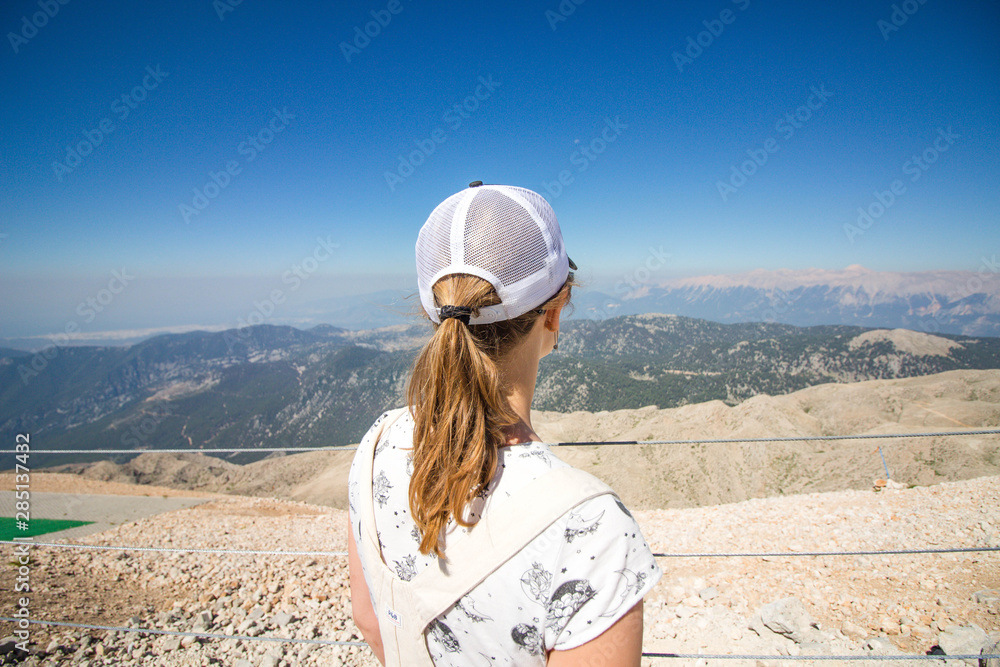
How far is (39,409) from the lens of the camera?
557ft

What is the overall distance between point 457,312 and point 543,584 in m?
0.66

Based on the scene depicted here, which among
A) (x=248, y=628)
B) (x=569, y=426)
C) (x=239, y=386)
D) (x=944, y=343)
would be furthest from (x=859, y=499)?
(x=239, y=386)

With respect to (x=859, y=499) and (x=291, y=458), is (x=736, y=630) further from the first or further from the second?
(x=291, y=458)

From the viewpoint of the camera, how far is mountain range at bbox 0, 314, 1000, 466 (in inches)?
3442

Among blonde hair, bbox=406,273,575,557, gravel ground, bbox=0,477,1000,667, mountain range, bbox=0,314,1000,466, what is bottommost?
mountain range, bbox=0,314,1000,466

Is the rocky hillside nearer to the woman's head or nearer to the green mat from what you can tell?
the green mat

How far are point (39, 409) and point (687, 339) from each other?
259554 mm

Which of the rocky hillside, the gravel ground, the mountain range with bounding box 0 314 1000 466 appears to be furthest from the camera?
the mountain range with bounding box 0 314 1000 466

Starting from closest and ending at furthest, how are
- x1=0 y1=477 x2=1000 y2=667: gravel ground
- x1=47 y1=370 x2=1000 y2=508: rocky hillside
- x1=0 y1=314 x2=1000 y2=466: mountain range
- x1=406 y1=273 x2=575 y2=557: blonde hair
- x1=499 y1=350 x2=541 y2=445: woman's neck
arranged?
x1=406 y1=273 x2=575 y2=557: blonde hair, x1=499 y1=350 x2=541 y2=445: woman's neck, x1=0 y1=477 x2=1000 y2=667: gravel ground, x1=47 y1=370 x2=1000 y2=508: rocky hillside, x1=0 y1=314 x2=1000 y2=466: mountain range

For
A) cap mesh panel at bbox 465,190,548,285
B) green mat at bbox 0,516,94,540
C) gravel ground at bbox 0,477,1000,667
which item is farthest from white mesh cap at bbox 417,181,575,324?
green mat at bbox 0,516,94,540

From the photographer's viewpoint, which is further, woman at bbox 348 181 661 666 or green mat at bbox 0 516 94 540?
green mat at bbox 0 516 94 540

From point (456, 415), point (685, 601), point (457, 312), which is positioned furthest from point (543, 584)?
point (685, 601)

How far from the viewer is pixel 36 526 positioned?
44.5 feet

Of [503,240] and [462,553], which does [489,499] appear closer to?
[462,553]
